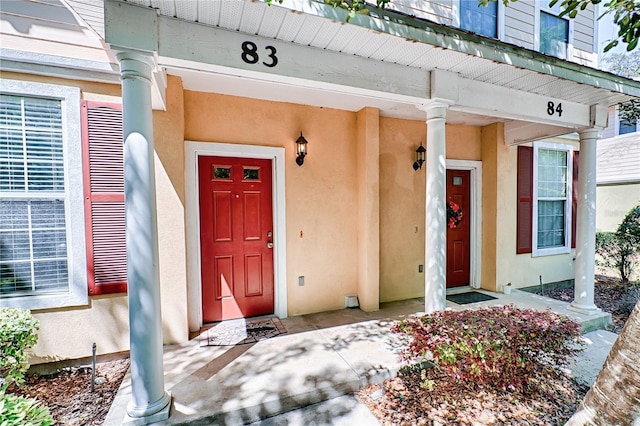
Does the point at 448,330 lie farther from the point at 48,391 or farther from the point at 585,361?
the point at 48,391

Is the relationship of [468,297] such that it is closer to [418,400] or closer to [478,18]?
[418,400]

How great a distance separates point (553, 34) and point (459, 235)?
11.6 feet

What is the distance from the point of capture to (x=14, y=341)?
7.95ft

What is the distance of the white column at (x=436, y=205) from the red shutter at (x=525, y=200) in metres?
3.06

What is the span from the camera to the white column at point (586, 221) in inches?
159

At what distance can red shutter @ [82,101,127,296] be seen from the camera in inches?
116

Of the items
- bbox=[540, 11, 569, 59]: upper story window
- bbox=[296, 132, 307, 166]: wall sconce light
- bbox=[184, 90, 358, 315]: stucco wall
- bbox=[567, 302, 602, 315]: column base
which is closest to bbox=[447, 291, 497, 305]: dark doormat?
bbox=[567, 302, 602, 315]: column base

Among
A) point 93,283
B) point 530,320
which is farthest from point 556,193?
point 93,283

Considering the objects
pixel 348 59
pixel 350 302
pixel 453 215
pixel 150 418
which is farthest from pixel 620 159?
pixel 150 418

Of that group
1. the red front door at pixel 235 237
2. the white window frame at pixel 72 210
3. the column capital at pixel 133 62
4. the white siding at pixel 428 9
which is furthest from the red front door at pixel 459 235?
the white window frame at pixel 72 210

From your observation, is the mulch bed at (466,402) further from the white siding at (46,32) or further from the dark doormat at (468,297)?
the white siding at (46,32)

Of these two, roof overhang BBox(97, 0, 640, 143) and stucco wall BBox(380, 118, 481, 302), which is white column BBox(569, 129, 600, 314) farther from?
stucco wall BBox(380, 118, 481, 302)

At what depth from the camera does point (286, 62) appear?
2.43m

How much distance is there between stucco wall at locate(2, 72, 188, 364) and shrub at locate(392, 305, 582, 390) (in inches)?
94.9
